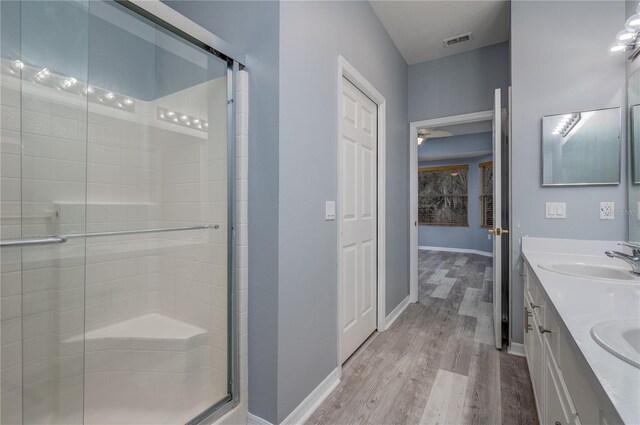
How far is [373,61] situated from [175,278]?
93.2 inches

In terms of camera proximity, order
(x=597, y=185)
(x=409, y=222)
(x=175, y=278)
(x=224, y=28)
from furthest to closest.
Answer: (x=409, y=222) → (x=597, y=185) → (x=175, y=278) → (x=224, y=28)

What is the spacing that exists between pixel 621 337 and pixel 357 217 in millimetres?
1758

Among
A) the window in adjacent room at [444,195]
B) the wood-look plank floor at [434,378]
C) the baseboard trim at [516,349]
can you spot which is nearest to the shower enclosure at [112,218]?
the wood-look plank floor at [434,378]

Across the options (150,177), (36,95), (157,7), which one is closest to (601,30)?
(157,7)

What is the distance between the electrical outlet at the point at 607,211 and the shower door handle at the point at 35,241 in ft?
10.6

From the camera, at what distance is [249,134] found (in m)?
1.60

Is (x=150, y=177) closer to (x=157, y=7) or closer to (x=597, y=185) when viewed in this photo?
(x=157, y=7)

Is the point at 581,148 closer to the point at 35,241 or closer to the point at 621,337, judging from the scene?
the point at 621,337

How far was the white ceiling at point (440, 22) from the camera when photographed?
254 centimetres

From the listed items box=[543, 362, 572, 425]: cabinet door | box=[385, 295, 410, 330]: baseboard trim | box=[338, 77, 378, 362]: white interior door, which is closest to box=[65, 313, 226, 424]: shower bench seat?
box=[338, 77, 378, 362]: white interior door

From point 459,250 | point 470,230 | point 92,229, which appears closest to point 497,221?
point 92,229

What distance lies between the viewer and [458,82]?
329 centimetres

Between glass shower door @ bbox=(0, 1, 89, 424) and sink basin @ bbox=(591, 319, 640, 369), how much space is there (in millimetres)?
1881

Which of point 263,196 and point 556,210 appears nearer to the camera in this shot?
point 263,196
